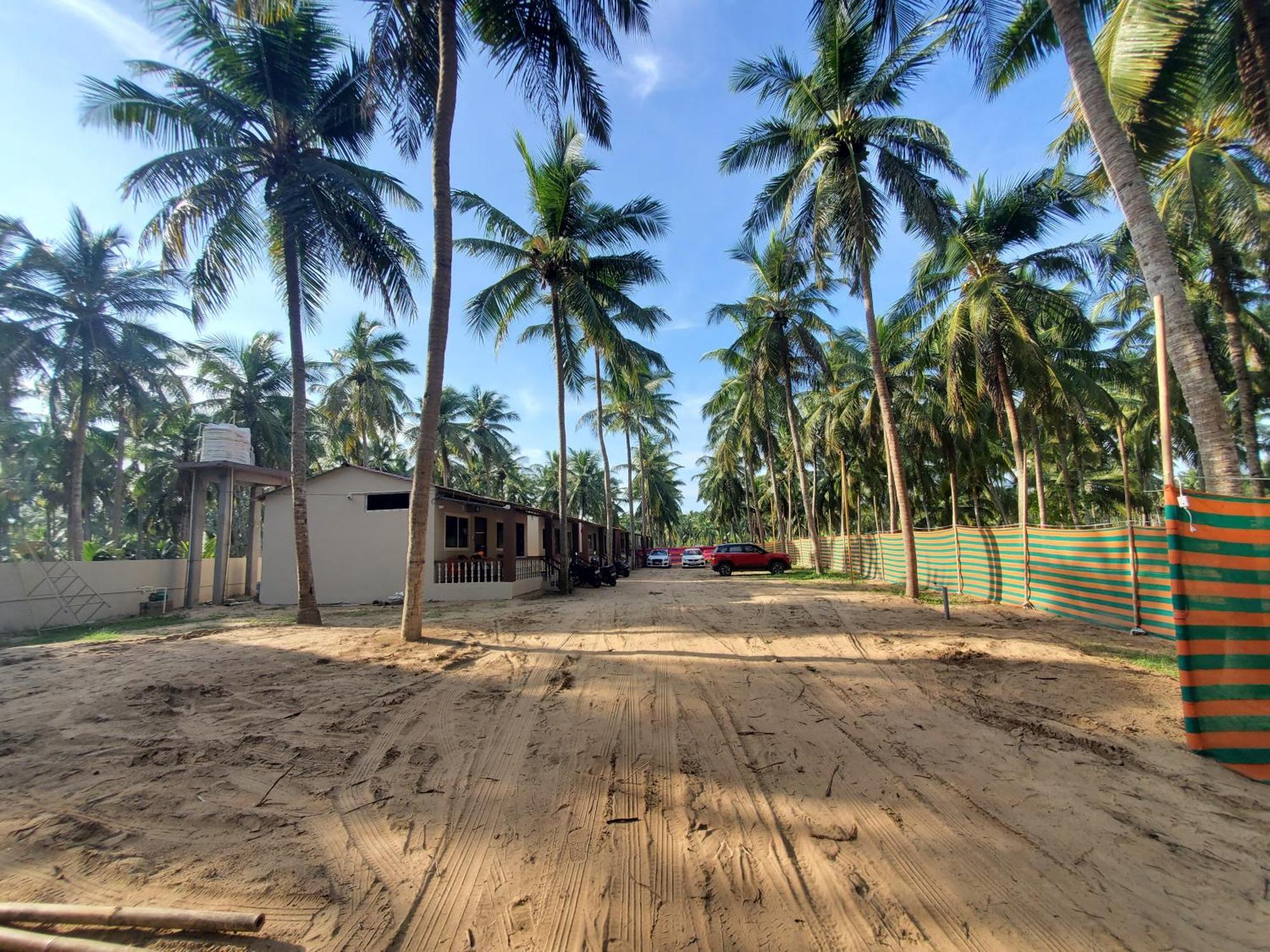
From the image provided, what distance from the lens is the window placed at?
1805 centimetres

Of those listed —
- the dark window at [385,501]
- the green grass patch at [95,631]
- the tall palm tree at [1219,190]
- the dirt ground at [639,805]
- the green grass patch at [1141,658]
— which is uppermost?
the tall palm tree at [1219,190]

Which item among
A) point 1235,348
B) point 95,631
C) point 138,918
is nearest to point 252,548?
point 95,631

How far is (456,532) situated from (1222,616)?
17.9 metres

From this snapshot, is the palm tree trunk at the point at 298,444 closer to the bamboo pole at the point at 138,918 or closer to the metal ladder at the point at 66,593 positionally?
the metal ladder at the point at 66,593

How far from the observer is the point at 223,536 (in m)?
16.3

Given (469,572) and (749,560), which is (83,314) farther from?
(749,560)

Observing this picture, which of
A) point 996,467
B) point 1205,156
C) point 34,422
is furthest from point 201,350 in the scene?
point 996,467

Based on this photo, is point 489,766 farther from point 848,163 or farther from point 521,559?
point 848,163

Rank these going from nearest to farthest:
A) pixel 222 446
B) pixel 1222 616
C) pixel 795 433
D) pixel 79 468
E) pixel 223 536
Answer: pixel 1222 616 → pixel 222 446 → pixel 223 536 → pixel 79 468 → pixel 795 433

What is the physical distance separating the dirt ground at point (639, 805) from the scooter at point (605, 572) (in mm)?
13426

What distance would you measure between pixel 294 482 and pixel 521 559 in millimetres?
7147

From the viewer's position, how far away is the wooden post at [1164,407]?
14.2 ft

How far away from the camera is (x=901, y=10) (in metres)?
10.1

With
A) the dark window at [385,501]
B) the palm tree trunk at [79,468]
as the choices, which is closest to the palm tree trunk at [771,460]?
the dark window at [385,501]
